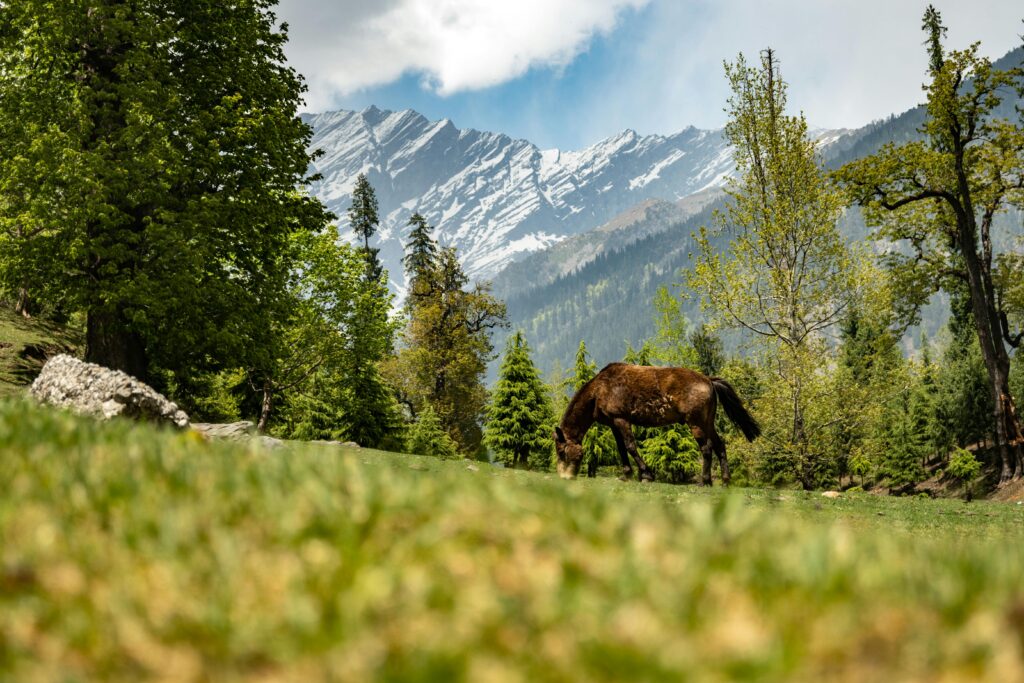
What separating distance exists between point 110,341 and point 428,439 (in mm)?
28956

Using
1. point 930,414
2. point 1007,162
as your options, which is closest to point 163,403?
point 1007,162

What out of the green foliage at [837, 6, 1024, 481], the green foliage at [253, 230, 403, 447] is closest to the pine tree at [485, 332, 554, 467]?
the green foliage at [253, 230, 403, 447]

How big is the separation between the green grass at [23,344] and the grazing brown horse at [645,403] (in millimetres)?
15307

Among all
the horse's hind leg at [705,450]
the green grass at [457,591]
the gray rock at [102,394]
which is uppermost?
the gray rock at [102,394]

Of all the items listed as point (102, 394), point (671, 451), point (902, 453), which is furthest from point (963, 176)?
point (902, 453)

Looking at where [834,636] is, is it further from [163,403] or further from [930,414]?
[930,414]

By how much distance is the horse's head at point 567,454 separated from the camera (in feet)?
63.9

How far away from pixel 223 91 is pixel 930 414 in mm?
73107

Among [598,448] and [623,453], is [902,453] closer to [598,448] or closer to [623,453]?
[598,448]

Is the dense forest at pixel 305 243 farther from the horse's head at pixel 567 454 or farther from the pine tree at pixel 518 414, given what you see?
the horse's head at pixel 567 454

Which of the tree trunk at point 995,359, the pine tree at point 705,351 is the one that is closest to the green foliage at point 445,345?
the pine tree at point 705,351

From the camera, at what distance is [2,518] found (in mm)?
3408

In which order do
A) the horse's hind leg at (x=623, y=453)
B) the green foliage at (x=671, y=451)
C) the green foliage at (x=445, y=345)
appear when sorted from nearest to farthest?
1. the horse's hind leg at (x=623, y=453)
2. the green foliage at (x=671, y=451)
3. the green foliage at (x=445, y=345)

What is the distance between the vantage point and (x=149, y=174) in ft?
69.7
